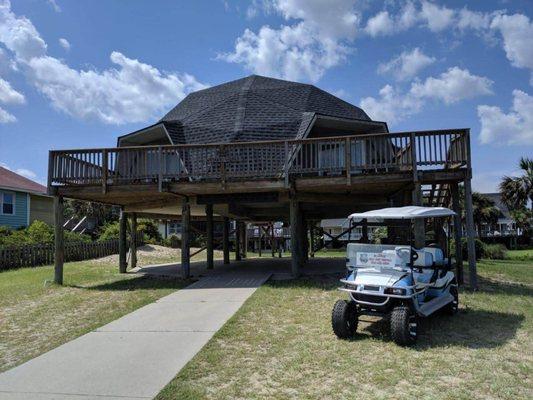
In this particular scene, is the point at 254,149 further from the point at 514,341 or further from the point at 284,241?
the point at 284,241

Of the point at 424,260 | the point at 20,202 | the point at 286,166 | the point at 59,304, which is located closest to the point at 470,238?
the point at 424,260

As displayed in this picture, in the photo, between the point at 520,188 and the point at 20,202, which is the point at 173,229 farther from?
the point at 520,188

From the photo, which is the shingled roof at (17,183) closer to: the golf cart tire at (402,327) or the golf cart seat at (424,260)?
the golf cart seat at (424,260)

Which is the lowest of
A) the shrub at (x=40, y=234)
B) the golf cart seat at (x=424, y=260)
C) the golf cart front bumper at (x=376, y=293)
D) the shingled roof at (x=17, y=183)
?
the golf cart front bumper at (x=376, y=293)

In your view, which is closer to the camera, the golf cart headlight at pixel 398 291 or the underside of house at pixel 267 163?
the golf cart headlight at pixel 398 291

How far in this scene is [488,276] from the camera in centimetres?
1480

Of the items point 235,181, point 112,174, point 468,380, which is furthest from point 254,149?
point 468,380

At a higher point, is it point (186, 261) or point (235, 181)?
point (235, 181)

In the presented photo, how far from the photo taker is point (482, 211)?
41.7m

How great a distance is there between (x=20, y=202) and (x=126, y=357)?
27.5 m

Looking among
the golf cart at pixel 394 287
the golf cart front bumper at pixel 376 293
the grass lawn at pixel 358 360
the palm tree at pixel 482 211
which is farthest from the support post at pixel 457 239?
the palm tree at pixel 482 211

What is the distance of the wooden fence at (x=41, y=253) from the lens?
18.2m

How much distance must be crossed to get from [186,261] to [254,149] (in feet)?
13.2

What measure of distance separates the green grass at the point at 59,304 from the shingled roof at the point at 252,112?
589 centimetres
